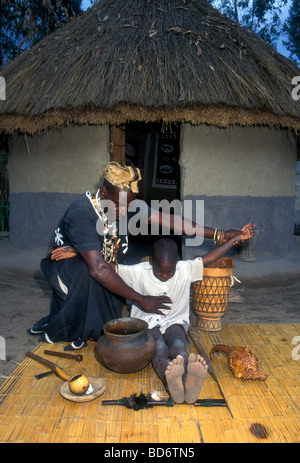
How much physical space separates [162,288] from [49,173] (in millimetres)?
3289

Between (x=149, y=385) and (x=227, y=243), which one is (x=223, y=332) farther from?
(x=149, y=385)

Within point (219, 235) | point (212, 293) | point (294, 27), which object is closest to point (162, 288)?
point (212, 293)

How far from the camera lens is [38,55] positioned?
18.5 ft

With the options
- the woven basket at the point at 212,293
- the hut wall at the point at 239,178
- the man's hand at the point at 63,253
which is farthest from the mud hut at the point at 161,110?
the man's hand at the point at 63,253

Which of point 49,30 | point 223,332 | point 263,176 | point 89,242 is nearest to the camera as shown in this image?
point 89,242

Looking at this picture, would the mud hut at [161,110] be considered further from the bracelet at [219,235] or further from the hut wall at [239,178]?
the bracelet at [219,235]

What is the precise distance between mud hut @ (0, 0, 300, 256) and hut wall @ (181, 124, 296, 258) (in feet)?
0.04

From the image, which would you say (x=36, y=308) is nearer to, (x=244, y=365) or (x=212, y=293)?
(x=212, y=293)

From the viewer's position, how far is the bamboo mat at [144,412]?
182 cm

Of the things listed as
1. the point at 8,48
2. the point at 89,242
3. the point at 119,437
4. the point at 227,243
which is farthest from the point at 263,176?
the point at 8,48

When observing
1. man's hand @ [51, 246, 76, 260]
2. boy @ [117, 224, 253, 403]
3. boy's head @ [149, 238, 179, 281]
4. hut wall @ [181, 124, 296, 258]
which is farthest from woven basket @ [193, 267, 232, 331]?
hut wall @ [181, 124, 296, 258]

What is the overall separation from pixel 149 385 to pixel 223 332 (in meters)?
1.01

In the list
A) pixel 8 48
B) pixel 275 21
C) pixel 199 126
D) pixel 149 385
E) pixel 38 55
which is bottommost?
pixel 149 385

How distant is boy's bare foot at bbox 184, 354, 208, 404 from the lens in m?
1.98
